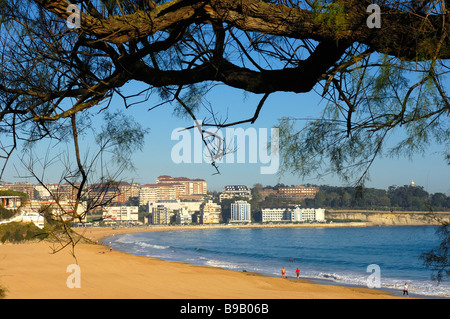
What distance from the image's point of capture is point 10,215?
26203 millimetres

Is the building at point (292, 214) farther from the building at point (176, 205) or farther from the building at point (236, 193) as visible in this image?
the building at point (176, 205)

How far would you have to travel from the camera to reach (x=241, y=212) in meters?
85.9

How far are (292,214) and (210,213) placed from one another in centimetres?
1501

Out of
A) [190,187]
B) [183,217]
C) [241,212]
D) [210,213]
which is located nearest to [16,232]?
[183,217]

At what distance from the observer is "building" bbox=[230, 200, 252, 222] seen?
8525cm

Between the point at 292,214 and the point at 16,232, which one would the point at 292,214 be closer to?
the point at 292,214

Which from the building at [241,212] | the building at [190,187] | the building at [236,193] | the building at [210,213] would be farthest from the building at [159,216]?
the building at [236,193]

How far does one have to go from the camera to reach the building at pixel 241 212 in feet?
280

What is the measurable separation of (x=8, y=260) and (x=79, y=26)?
63.5 feet

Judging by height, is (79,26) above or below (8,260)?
above
